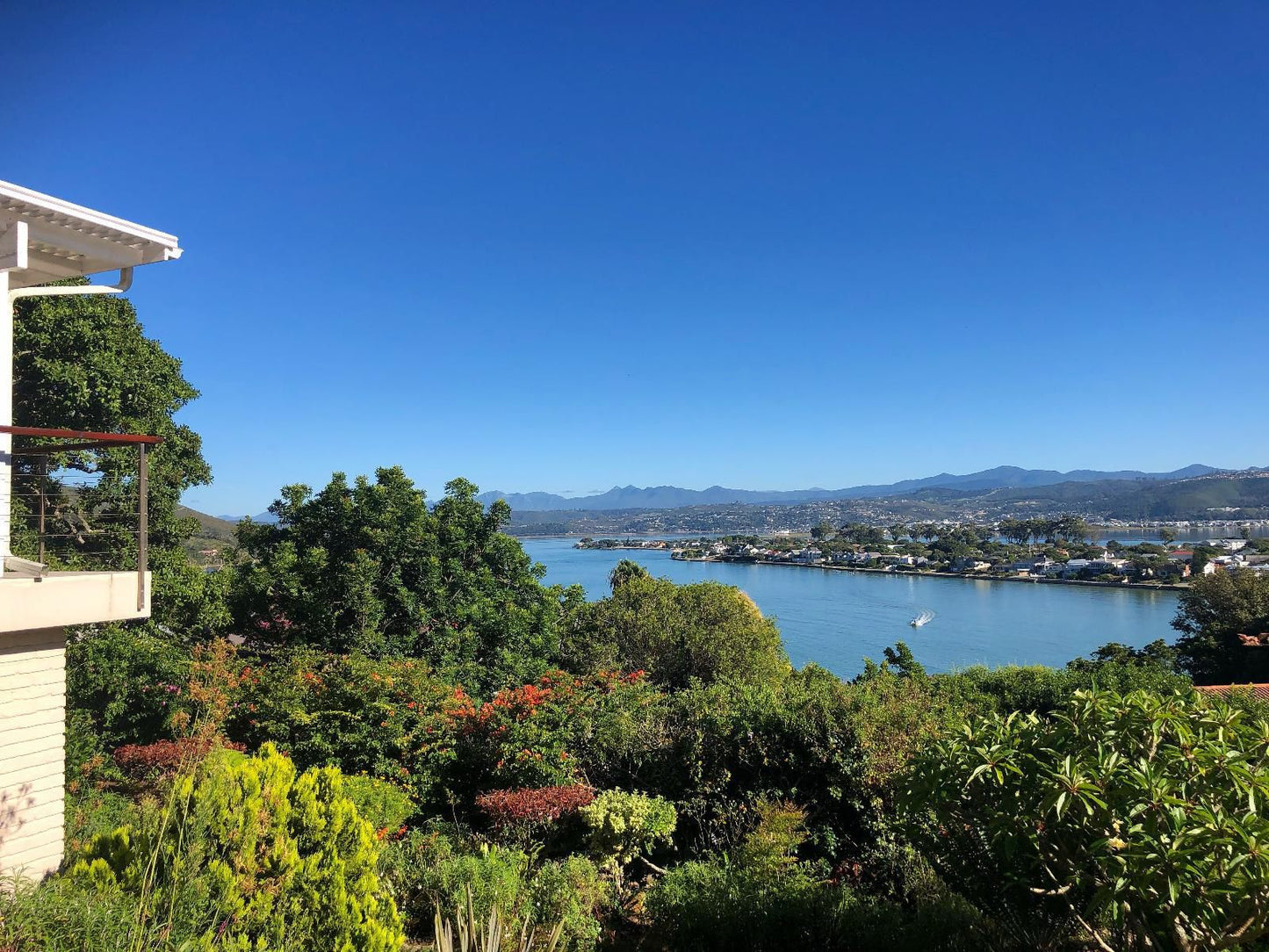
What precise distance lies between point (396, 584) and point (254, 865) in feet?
28.5

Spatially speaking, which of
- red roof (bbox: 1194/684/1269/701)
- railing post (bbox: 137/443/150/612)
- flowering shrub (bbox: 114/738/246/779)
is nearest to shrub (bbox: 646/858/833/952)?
railing post (bbox: 137/443/150/612)

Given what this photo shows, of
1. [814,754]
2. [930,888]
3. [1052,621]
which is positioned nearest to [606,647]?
[814,754]

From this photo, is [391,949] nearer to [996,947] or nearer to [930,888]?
[996,947]

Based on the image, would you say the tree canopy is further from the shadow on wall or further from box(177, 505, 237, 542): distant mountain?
the shadow on wall

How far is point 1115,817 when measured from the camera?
288 cm

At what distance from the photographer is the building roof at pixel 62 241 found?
4164 mm

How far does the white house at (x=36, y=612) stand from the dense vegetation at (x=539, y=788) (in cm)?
65

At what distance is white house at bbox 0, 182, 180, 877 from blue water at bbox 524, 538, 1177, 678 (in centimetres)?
2261

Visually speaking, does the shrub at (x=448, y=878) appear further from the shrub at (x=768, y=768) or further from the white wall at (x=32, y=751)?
the white wall at (x=32, y=751)

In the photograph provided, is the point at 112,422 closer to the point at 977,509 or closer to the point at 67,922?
the point at 67,922

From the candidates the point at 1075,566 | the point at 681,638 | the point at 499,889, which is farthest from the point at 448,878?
the point at 1075,566

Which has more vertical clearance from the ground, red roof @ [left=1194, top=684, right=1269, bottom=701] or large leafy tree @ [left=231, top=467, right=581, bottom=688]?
large leafy tree @ [left=231, top=467, right=581, bottom=688]

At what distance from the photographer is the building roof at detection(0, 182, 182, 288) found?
4.16 m

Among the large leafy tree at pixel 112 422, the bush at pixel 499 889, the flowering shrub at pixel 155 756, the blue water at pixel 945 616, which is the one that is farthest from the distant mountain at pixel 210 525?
the blue water at pixel 945 616
